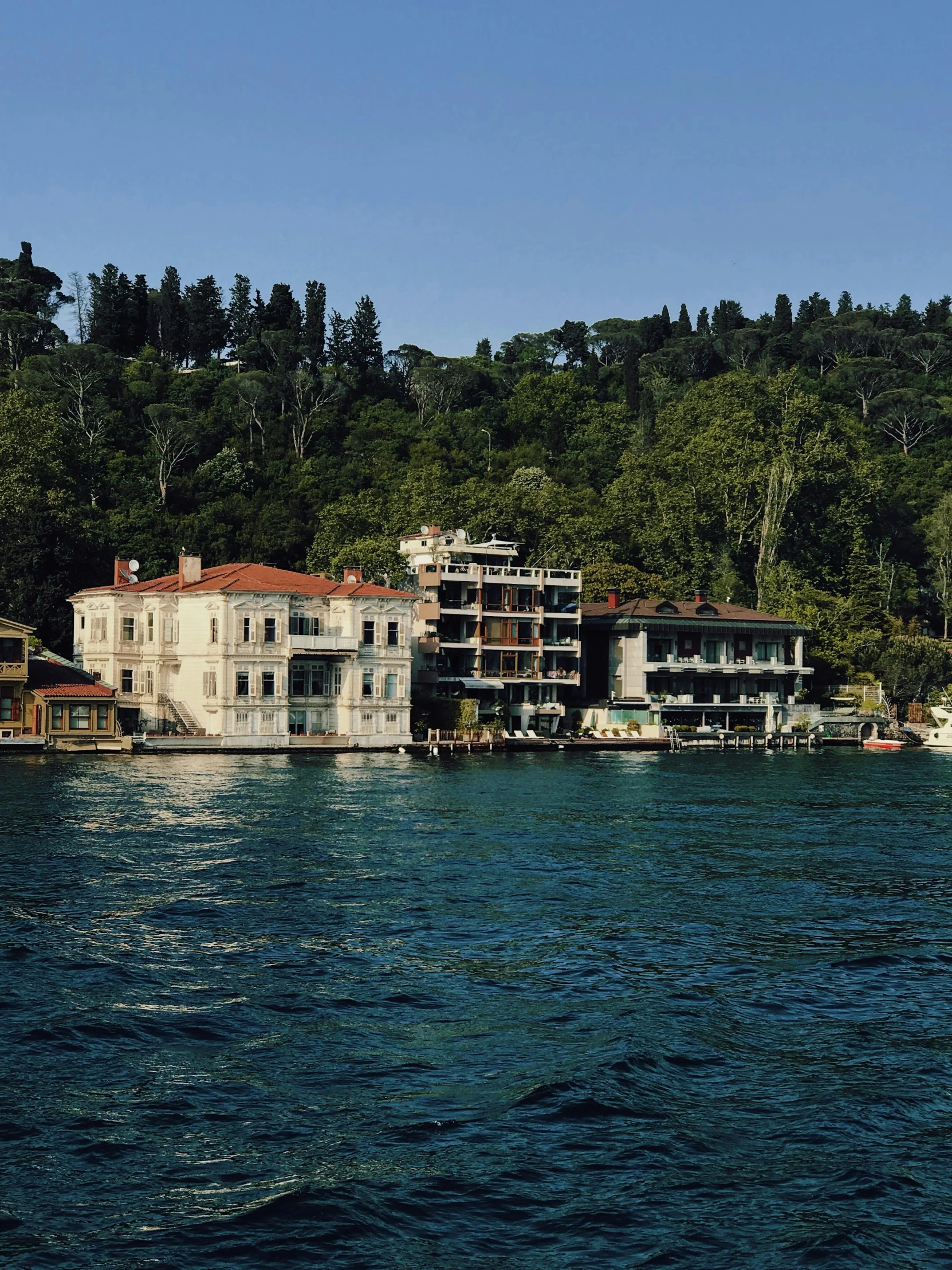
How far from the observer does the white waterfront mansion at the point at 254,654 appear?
87875 millimetres

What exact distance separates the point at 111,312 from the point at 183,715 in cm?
9095

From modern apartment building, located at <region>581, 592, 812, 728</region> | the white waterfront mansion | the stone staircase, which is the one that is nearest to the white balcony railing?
the white waterfront mansion

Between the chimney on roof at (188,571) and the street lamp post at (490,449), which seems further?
the street lamp post at (490,449)

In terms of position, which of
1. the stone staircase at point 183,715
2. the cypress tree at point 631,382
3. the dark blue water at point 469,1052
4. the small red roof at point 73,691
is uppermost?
the cypress tree at point 631,382

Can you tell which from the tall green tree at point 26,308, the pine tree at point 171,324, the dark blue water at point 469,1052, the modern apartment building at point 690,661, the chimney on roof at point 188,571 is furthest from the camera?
the pine tree at point 171,324

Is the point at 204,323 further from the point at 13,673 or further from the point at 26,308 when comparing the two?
the point at 13,673

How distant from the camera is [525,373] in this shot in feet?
623

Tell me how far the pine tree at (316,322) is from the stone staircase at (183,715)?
3362 inches

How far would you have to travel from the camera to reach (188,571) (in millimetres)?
94250

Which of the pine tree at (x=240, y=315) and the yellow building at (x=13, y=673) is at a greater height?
the pine tree at (x=240, y=315)

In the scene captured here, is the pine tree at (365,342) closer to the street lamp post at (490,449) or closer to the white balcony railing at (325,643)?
the street lamp post at (490,449)

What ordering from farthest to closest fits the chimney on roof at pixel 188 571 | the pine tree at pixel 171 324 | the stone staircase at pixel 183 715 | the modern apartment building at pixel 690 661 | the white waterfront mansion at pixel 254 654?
1. the pine tree at pixel 171 324
2. the modern apartment building at pixel 690 661
3. the chimney on roof at pixel 188 571
4. the stone staircase at pixel 183 715
5. the white waterfront mansion at pixel 254 654

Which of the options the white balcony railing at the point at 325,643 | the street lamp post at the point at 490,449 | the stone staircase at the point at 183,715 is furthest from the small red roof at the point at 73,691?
the street lamp post at the point at 490,449

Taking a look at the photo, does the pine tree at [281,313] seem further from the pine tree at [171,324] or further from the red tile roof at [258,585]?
the red tile roof at [258,585]
